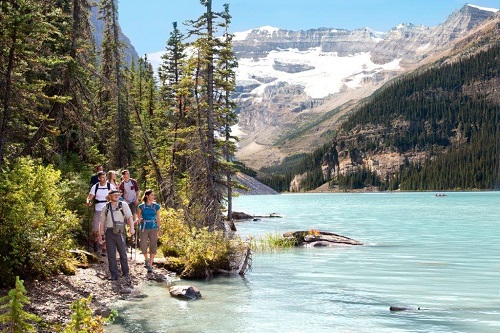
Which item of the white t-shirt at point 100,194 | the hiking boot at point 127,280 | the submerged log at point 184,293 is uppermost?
the white t-shirt at point 100,194

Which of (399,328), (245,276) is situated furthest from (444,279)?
(399,328)

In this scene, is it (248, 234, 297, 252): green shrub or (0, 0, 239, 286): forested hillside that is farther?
(248, 234, 297, 252): green shrub

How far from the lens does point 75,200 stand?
19.7 metres

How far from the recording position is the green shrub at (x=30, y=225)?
1263 centimetres

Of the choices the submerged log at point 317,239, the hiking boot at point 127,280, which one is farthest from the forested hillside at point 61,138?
→ the submerged log at point 317,239

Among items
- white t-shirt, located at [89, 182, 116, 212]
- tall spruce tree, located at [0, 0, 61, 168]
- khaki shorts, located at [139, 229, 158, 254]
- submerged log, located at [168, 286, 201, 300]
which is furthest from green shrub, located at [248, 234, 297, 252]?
tall spruce tree, located at [0, 0, 61, 168]

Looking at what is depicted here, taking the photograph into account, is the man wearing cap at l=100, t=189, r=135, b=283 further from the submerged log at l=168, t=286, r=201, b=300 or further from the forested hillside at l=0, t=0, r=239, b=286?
the submerged log at l=168, t=286, r=201, b=300

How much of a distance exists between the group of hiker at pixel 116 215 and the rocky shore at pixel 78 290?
486 millimetres

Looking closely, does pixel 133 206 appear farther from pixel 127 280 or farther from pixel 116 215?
pixel 116 215

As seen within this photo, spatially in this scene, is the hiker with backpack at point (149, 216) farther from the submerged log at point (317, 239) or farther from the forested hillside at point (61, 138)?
the submerged log at point (317, 239)

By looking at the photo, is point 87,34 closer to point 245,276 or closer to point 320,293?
point 245,276

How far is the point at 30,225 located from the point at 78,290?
208 centimetres

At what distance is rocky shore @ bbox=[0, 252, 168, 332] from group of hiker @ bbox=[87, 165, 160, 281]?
486 millimetres

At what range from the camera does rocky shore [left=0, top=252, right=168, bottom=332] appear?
1178 cm
